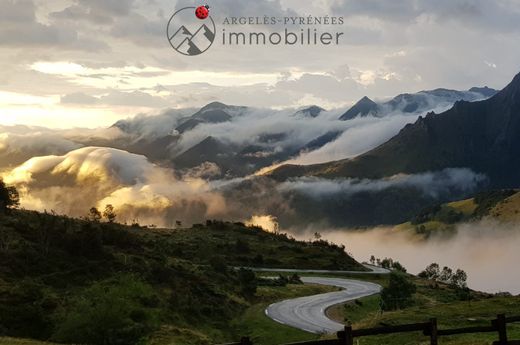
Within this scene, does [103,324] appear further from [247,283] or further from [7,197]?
[7,197]

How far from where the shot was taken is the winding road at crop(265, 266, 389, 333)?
90.3 meters

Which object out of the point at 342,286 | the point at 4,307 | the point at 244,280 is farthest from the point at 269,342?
the point at 342,286

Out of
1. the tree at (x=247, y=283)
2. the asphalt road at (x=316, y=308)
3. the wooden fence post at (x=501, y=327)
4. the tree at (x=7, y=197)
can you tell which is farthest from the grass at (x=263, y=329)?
the tree at (x=7, y=197)

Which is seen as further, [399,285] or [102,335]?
[399,285]

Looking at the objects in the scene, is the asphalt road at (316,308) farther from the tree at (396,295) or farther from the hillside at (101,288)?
the tree at (396,295)

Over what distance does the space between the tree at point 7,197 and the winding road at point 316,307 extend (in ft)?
189

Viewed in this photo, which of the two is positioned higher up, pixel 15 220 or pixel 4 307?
pixel 15 220

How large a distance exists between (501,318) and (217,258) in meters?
117

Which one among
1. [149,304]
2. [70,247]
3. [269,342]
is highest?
[70,247]

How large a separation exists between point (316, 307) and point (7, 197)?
67.5m

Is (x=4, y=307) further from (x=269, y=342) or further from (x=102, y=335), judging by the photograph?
(x=269, y=342)

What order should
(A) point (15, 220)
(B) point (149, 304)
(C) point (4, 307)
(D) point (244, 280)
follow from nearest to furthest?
(C) point (4, 307)
(B) point (149, 304)
(A) point (15, 220)
(D) point (244, 280)

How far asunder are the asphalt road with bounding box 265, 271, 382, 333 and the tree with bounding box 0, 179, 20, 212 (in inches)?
2268

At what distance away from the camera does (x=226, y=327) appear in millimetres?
87812
